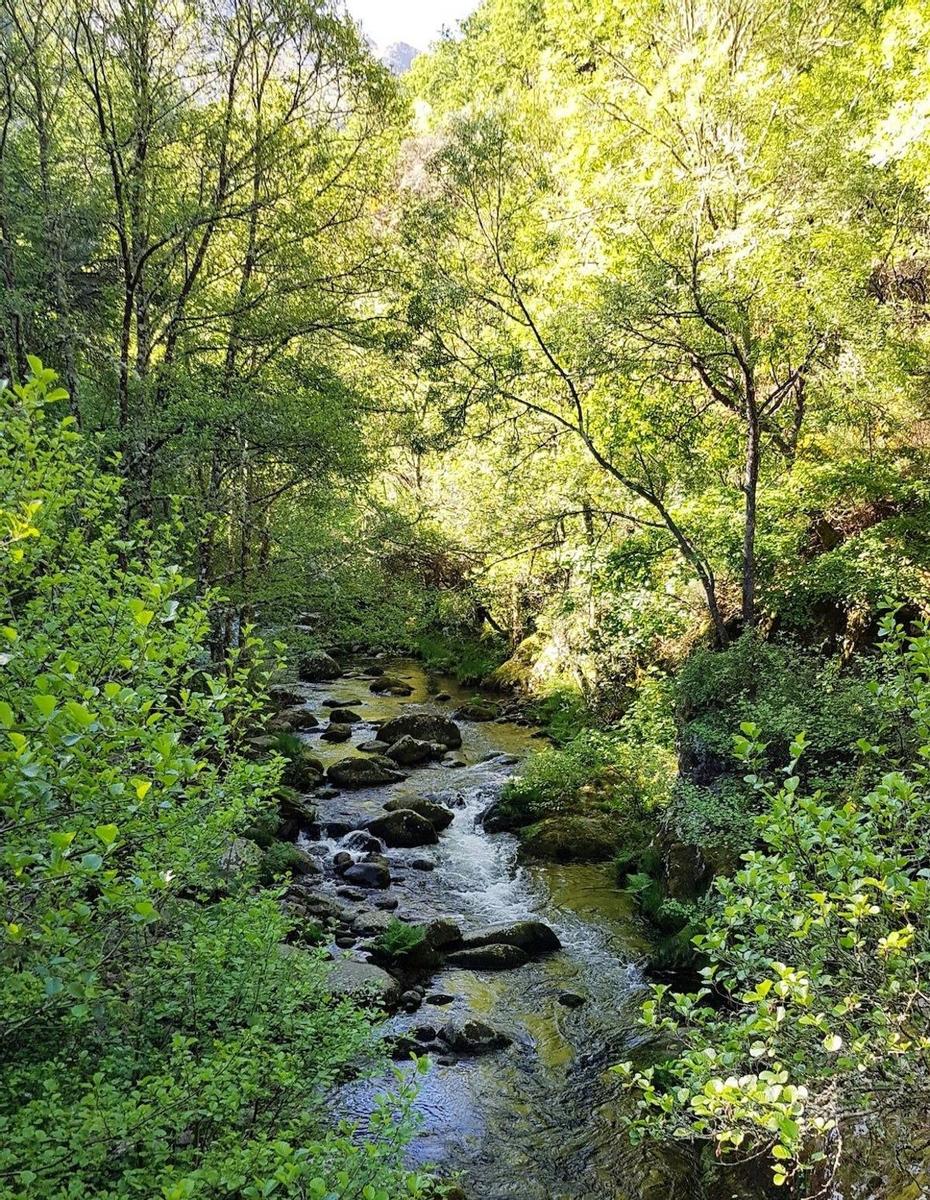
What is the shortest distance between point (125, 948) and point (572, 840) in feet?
31.1

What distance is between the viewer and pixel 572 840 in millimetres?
12961

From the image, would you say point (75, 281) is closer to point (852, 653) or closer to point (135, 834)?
point (135, 834)

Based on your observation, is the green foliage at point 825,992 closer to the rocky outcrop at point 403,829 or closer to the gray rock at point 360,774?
the rocky outcrop at point 403,829

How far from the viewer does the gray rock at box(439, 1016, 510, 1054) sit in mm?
8167

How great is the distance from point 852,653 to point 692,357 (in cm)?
495

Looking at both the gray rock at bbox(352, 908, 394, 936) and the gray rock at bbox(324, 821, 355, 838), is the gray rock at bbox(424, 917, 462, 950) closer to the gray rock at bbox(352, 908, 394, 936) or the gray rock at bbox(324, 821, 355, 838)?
the gray rock at bbox(352, 908, 394, 936)

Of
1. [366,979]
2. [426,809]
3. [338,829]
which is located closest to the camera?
[366,979]

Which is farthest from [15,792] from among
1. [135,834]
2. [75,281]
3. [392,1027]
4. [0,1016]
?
[75,281]

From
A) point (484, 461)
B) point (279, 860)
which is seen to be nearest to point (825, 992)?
point (279, 860)

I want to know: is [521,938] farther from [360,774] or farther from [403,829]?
[360,774]

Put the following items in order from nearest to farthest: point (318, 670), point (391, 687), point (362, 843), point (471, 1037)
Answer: point (471, 1037) → point (362, 843) → point (391, 687) → point (318, 670)

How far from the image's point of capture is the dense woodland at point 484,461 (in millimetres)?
3729

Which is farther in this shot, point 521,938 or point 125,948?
point 521,938

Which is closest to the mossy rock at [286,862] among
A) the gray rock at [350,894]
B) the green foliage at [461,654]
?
the gray rock at [350,894]
